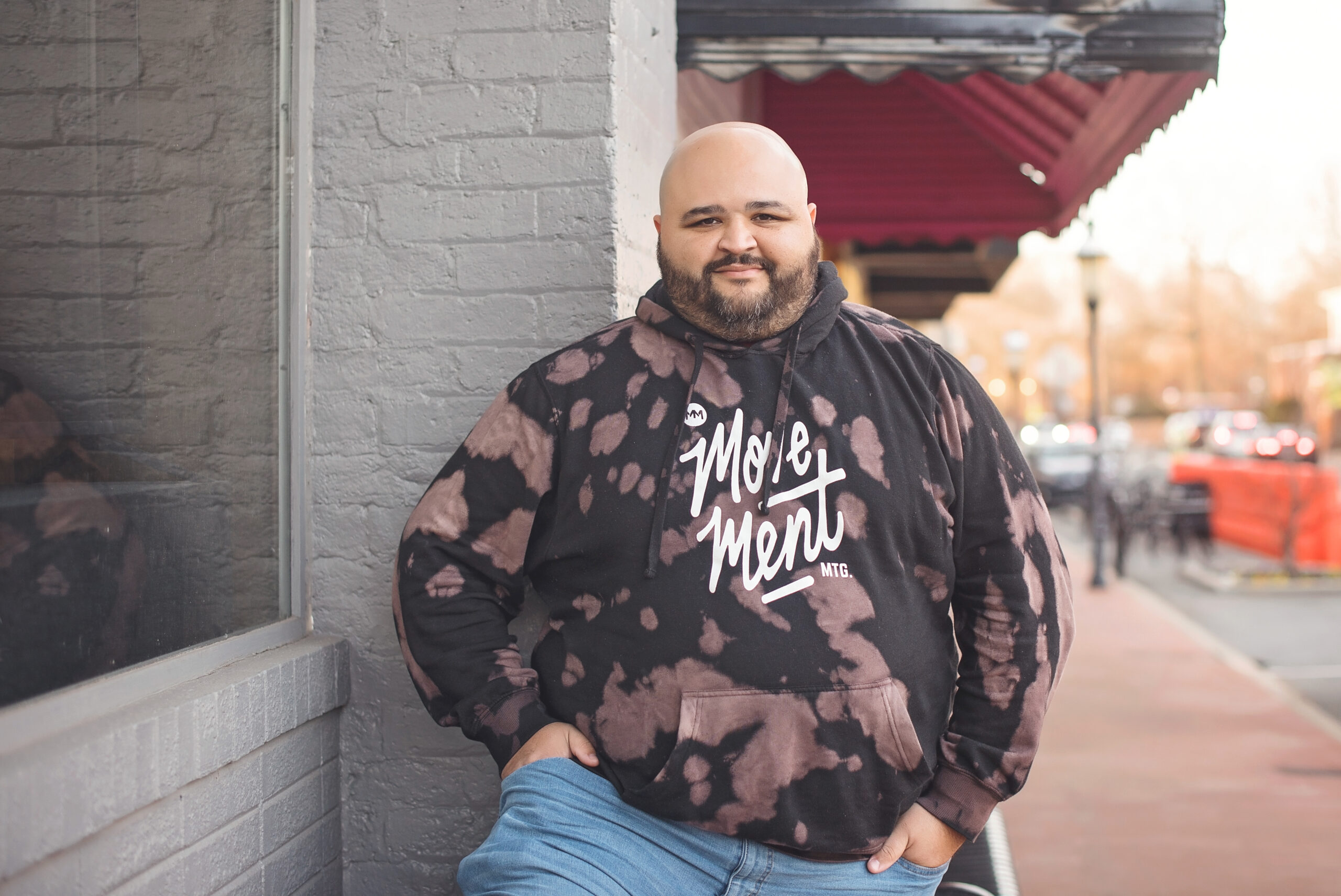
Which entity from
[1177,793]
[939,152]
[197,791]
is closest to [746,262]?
[197,791]

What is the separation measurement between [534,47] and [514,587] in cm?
131

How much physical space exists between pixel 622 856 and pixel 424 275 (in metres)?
1.44

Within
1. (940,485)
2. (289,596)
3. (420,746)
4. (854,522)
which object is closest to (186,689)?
(289,596)

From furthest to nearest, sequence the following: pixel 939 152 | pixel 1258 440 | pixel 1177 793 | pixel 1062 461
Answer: pixel 1062 461, pixel 1258 440, pixel 939 152, pixel 1177 793

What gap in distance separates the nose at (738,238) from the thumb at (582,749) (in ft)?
3.13

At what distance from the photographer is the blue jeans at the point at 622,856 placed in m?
1.88

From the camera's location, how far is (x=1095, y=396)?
47.6 ft

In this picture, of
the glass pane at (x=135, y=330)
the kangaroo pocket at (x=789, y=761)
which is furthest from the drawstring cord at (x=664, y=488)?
the glass pane at (x=135, y=330)

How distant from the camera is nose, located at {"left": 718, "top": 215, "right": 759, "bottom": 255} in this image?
81.0 inches

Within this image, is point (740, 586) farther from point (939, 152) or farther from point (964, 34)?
point (939, 152)

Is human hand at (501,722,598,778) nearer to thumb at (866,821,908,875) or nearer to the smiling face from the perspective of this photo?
thumb at (866,821,908,875)

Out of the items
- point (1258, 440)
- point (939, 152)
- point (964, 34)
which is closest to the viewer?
point (964, 34)

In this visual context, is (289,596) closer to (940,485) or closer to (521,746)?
(521,746)

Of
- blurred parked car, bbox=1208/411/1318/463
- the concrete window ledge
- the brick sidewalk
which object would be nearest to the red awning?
the brick sidewalk
